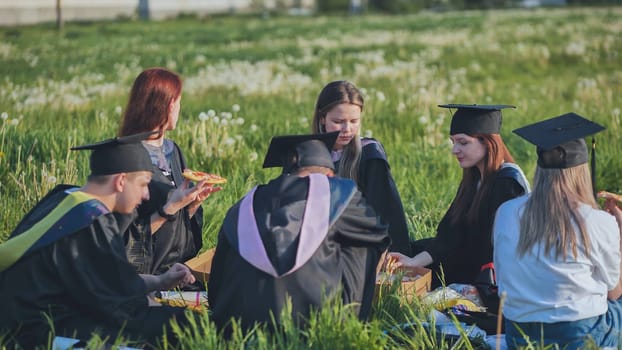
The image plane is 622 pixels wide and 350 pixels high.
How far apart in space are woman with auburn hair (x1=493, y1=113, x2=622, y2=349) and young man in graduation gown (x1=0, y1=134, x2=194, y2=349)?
1902 mm

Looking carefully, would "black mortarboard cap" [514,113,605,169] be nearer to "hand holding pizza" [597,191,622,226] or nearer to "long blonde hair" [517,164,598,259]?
"long blonde hair" [517,164,598,259]

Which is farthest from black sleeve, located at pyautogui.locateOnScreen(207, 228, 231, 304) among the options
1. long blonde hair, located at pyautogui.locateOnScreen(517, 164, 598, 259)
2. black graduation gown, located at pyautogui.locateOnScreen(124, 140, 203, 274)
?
long blonde hair, located at pyautogui.locateOnScreen(517, 164, 598, 259)

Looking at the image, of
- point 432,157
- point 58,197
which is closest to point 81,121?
point 432,157

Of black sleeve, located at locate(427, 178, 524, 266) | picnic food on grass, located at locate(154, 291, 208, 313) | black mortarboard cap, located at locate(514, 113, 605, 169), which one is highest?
black mortarboard cap, located at locate(514, 113, 605, 169)

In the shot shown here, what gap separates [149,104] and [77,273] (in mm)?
1875

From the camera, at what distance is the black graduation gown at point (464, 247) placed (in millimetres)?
6258

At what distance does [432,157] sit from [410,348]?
5.41 meters

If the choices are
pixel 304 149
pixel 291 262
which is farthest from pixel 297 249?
pixel 304 149

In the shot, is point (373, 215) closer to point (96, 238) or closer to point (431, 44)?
point (96, 238)

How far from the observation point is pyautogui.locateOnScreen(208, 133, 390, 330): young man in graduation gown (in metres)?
4.63

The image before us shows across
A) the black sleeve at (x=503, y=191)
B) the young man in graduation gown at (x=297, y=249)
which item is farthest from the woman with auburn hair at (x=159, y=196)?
Answer: the black sleeve at (x=503, y=191)

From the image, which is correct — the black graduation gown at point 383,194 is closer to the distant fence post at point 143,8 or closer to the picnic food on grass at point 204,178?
the picnic food on grass at point 204,178

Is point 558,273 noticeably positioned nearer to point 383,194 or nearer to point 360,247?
point 360,247

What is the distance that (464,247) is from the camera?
21.0ft
